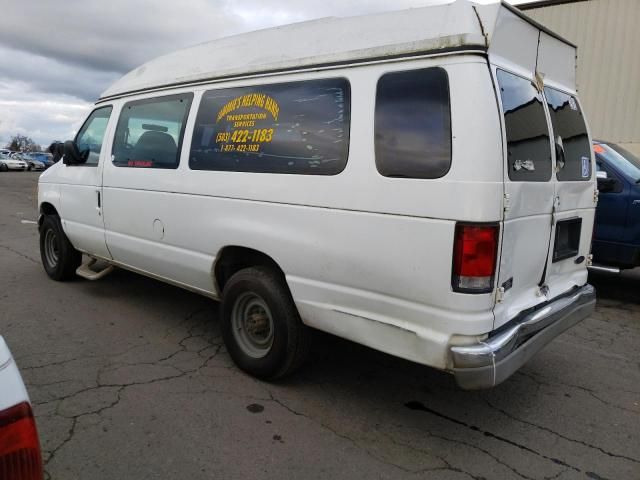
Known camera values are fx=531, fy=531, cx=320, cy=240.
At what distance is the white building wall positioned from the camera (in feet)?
38.5

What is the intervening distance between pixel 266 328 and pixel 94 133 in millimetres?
3052

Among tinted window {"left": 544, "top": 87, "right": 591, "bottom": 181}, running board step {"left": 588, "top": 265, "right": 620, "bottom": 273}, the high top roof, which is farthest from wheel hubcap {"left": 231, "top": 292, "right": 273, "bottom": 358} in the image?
running board step {"left": 588, "top": 265, "right": 620, "bottom": 273}

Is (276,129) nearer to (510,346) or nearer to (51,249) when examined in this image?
(510,346)

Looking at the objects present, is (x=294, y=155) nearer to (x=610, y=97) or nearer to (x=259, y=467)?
(x=259, y=467)

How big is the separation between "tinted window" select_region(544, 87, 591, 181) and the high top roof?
2.19 feet

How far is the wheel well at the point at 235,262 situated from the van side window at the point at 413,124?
3.79 ft

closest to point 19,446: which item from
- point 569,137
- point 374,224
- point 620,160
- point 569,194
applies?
point 374,224

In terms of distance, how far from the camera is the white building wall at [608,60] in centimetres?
1174

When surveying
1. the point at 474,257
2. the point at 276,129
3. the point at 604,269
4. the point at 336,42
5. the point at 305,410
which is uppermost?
the point at 336,42

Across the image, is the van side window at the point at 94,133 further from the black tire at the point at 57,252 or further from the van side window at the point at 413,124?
the van side window at the point at 413,124

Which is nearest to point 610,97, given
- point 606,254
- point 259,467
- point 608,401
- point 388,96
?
point 606,254

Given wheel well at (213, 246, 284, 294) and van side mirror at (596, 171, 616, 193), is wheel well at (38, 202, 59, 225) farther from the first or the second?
van side mirror at (596, 171, 616, 193)

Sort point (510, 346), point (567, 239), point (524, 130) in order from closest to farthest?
point (510, 346) → point (524, 130) → point (567, 239)

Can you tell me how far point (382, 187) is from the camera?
2.91m
